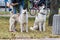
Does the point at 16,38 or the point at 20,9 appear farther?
the point at 20,9

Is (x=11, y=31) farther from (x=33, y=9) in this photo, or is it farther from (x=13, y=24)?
(x=33, y=9)

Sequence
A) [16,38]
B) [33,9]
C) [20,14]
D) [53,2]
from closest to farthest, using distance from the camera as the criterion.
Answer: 1. [16,38]
2. [20,14]
3. [53,2]
4. [33,9]

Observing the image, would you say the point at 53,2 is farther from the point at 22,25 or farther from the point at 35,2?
the point at 35,2

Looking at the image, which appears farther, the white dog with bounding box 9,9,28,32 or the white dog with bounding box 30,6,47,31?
the white dog with bounding box 30,6,47,31

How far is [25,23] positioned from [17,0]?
109 cm

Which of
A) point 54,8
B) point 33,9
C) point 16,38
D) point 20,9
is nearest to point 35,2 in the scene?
point 33,9

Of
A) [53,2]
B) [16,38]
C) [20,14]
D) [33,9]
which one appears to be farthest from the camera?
[33,9]

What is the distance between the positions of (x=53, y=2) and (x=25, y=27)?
2.73 meters

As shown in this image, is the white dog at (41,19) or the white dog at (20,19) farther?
the white dog at (41,19)

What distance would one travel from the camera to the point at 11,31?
10609mm

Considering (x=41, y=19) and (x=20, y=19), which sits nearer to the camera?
(x=20, y=19)

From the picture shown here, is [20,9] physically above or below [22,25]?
above

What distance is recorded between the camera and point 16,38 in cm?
912

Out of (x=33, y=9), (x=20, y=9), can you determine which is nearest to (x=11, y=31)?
(x=20, y=9)
